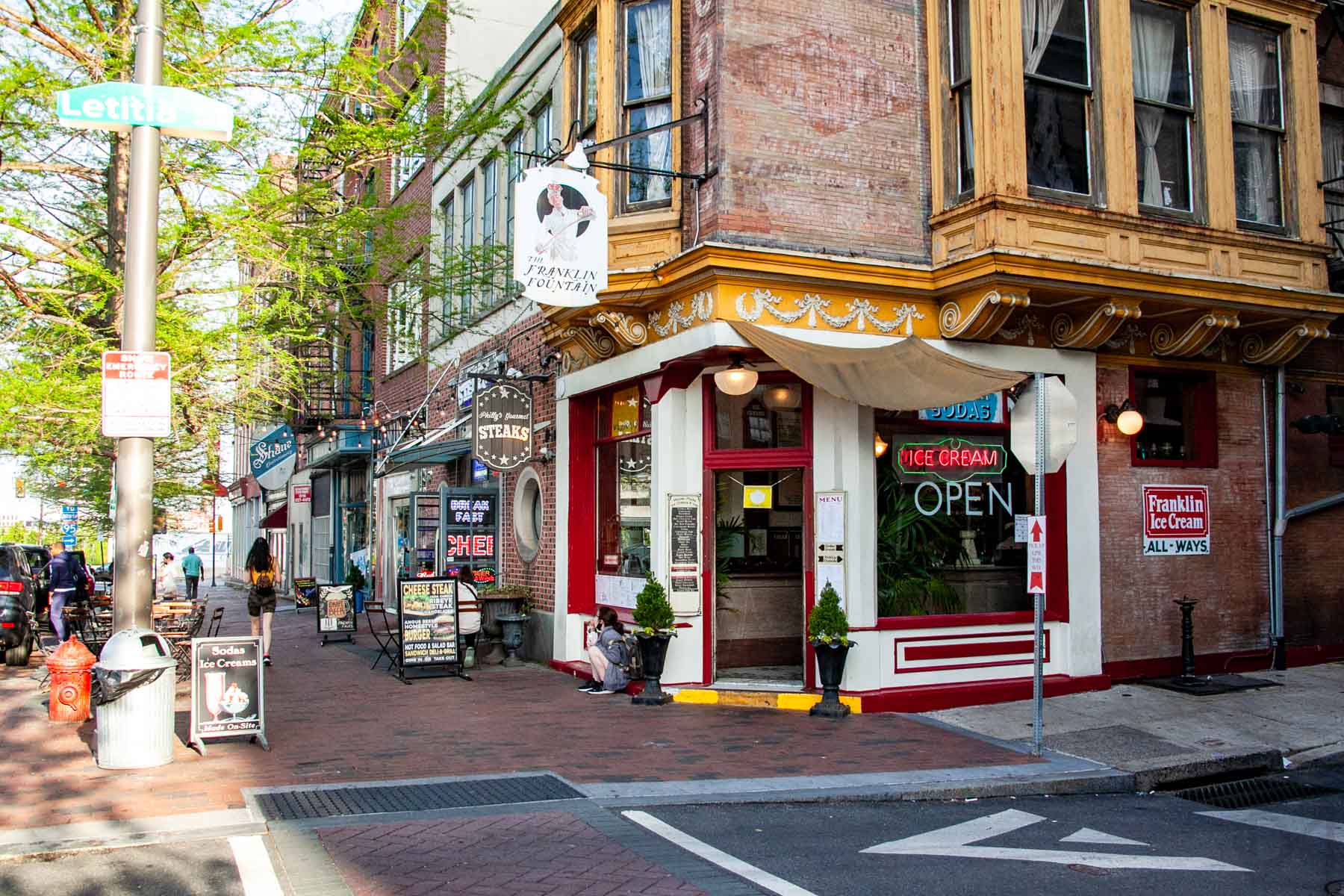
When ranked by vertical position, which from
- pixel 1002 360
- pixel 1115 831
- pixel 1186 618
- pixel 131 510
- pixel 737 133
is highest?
pixel 737 133

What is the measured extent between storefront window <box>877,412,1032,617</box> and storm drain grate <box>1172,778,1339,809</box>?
3.51 meters

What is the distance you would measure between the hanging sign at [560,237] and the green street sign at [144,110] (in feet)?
9.66

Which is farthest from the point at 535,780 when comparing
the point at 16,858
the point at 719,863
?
the point at 16,858

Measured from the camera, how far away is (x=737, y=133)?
37.8 ft

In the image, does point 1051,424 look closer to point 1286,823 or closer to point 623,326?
point 1286,823

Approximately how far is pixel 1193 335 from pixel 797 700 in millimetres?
6107

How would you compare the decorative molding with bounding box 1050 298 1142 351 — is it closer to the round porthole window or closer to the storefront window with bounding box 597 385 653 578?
the storefront window with bounding box 597 385 653 578

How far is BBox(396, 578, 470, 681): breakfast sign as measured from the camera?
1364 centimetres

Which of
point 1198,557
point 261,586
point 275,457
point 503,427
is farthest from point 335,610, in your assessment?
point 1198,557

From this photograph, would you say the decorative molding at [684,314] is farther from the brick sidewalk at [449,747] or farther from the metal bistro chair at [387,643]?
the metal bistro chair at [387,643]

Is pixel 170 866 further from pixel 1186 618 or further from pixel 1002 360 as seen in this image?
pixel 1186 618

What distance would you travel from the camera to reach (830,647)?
11.0m

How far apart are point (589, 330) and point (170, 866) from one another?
8345 millimetres

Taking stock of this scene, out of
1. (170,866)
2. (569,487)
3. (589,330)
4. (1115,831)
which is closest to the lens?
(170,866)
